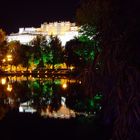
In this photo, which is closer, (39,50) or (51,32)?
(39,50)

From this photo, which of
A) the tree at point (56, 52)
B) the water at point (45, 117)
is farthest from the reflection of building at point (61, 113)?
the tree at point (56, 52)

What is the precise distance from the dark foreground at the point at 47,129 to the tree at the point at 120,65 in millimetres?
10717

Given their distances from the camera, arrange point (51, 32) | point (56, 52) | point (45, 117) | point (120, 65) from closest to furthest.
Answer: point (120, 65), point (45, 117), point (56, 52), point (51, 32)

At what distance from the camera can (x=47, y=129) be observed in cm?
2030

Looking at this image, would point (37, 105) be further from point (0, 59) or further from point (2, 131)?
point (0, 59)

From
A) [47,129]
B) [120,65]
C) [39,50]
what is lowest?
[47,129]

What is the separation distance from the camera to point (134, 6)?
7.21 meters

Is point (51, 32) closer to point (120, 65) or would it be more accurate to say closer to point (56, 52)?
point (56, 52)

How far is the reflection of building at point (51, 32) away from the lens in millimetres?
176875

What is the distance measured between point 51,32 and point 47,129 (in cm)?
17220

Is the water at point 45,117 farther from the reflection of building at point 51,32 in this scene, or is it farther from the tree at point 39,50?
the reflection of building at point 51,32

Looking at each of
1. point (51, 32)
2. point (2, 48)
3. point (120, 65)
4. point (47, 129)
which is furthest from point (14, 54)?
point (51, 32)

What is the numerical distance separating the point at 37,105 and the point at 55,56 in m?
60.7

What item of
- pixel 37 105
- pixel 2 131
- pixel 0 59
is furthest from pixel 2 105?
pixel 0 59
